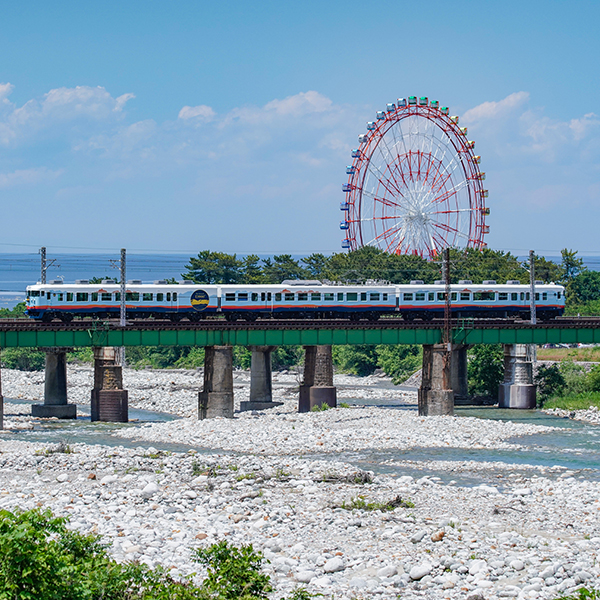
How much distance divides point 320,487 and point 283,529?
5673 millimetres

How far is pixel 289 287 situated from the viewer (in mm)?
68062

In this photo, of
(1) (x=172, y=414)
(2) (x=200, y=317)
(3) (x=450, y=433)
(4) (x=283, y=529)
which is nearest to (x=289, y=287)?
(2) (x=200, y=317)

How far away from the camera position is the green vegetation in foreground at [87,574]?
54.5ft

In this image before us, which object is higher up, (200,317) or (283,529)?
(200,317)

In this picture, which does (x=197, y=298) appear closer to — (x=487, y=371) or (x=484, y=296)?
(x=484, y=296)

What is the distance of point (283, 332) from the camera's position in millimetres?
63719

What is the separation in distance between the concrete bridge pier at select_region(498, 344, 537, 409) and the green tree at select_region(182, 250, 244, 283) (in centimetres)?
6025

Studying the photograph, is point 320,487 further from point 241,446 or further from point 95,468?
point 241,446

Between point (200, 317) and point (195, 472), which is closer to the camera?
point (195, 472)

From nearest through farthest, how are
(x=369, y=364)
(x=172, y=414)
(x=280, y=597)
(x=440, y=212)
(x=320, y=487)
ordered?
(x=280, y=597), (x=320, y=487), (x=172, y=414), (x=440, y=212), (x=369, y=364)

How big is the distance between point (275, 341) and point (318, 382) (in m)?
8.05

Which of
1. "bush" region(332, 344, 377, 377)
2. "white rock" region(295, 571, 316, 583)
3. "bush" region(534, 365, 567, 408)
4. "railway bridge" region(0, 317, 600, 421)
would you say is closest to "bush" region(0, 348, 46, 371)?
"bush" region(332, 344, 377, 377)

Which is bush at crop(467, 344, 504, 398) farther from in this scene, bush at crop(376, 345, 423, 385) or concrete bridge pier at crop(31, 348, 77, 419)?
concrete bridge pier at crop(31, 348, 77, 419)

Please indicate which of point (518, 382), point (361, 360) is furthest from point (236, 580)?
point (361, 360)
